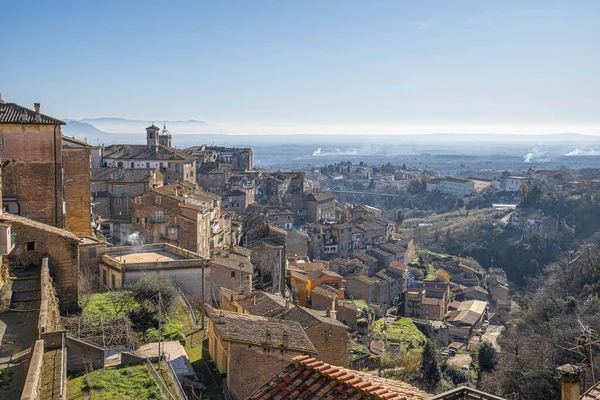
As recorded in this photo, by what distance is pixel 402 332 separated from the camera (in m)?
36.6

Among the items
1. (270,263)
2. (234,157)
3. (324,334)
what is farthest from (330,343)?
(234,157)

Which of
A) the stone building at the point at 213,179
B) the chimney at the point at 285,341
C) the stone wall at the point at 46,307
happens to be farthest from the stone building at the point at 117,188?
the chimney at the point at 285,341

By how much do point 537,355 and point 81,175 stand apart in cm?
1965

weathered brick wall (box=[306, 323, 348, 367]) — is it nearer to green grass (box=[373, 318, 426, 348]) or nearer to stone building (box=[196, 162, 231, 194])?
green grass (box=[373, 318, 426, 348])

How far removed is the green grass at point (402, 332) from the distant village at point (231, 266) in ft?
0.83

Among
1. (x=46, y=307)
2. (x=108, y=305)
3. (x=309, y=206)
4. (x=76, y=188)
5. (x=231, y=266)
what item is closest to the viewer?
(x=46, y=307)

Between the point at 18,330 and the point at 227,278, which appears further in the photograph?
the point at 227,278

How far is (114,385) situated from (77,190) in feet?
51.1

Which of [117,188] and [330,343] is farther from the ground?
[117,188]

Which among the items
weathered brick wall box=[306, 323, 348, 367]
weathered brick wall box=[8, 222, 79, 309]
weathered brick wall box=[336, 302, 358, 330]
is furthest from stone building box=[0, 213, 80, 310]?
weathered brick wall box=[336, 302, 358, 330]

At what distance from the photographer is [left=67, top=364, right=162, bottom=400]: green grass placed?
10070 mm

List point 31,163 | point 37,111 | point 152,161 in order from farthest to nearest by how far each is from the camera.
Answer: point 152,161 < point 37,111 < point 31,163

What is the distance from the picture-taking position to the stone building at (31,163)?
19875mm

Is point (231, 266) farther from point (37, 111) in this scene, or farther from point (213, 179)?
point (213, 179)
